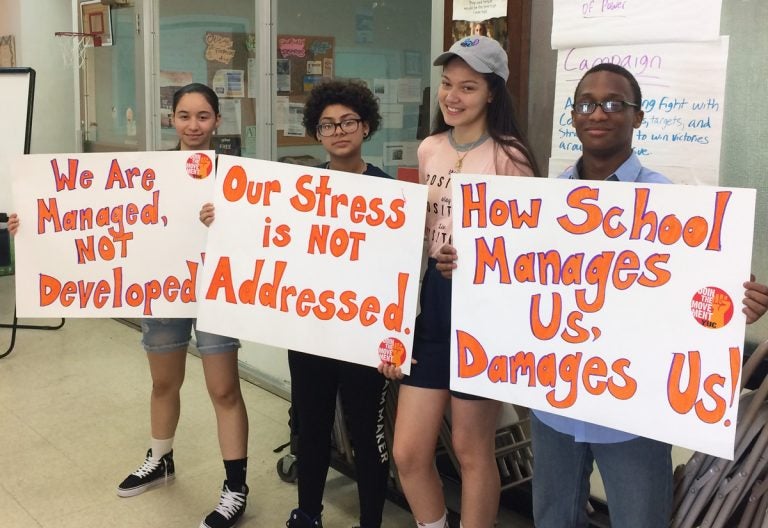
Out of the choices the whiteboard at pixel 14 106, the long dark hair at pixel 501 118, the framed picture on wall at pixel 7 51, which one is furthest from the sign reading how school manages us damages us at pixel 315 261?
the framed picture on wall at pixel 7 51

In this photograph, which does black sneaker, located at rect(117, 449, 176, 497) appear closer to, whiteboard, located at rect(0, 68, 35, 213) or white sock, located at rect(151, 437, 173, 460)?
white sock, located at rect(151, 437, 173, 460)

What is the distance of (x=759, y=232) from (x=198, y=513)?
6.18 feet

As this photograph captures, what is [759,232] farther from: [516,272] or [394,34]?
[394,34]

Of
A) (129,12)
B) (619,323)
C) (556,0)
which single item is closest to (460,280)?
(619,323)

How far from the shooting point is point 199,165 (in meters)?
2.11

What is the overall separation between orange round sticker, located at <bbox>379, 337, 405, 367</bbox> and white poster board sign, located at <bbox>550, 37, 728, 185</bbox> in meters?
0.79

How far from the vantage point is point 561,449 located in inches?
59.5

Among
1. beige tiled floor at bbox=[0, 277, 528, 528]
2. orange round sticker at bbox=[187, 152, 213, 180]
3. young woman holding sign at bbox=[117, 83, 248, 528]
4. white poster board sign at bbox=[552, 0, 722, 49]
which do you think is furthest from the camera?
beige tiled floor at bbox=[0, 277, 528, 528]

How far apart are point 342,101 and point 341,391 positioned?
777 mm

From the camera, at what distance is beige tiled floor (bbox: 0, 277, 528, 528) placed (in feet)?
8.14

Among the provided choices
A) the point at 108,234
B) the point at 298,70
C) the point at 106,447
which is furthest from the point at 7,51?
the point at 108,234

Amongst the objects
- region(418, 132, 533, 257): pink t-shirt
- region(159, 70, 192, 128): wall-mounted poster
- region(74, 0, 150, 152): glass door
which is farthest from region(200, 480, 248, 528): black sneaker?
region(74, 0, 150, 152): glass door

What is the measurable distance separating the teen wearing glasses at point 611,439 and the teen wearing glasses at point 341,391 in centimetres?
62

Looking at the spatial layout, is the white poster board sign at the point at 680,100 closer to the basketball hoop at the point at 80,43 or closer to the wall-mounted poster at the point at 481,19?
the wall-mounted poster at the point at 481,19
